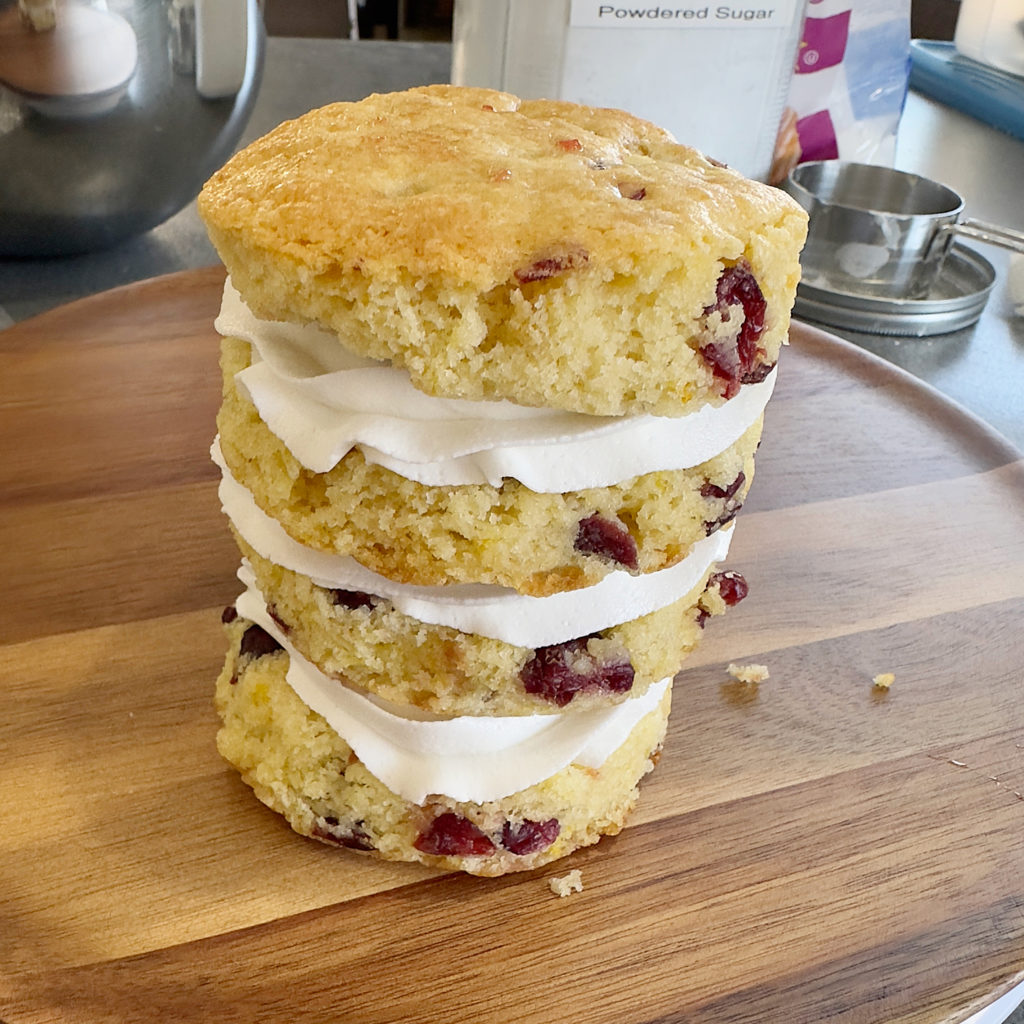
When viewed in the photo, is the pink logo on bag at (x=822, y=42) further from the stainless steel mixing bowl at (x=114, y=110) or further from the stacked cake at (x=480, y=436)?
the stacked cake at (x=480, y=436)

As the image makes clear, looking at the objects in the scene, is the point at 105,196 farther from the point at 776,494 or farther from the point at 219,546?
the point at 776,494

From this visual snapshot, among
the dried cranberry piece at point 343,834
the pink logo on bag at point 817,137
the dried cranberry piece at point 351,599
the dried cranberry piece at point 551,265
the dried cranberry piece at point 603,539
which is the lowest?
the dried cranberry piece at point 343,834

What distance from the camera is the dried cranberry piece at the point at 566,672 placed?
3.25ft

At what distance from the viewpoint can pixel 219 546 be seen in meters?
1.54

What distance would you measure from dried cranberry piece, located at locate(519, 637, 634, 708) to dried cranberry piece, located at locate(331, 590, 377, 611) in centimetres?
16

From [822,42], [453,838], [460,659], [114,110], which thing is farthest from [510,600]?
[822,42]

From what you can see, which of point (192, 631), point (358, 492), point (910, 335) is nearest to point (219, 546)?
point (192, 631)

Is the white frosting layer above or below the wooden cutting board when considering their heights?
above

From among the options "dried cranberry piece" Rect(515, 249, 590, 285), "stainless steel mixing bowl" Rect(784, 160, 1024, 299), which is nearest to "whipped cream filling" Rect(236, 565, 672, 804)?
"dried cranberry piece" Rect(515, 249, 590, 285)

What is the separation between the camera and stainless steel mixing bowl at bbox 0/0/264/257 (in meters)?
1.75

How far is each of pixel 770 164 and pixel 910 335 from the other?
0.55 m

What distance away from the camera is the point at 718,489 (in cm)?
98

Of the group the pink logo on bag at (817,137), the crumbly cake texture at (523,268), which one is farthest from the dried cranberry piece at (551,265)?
the pink logo on bag at (817,137)

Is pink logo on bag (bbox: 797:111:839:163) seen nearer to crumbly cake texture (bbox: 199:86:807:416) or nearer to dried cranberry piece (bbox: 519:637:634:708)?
crumbly cake texture (bbox: 199:86:807:416)
